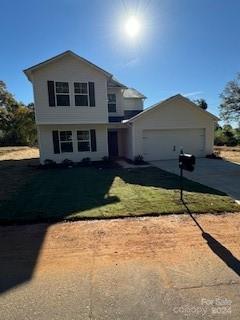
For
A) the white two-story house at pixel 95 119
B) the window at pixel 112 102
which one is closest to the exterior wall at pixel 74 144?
the white two-story house at pixel 95 119

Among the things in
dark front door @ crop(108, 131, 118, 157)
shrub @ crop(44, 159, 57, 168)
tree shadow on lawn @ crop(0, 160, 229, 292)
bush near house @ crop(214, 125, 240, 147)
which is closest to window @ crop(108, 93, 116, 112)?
dark front door @ crop(108, 131, 118, 157)

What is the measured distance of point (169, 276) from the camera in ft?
11.5

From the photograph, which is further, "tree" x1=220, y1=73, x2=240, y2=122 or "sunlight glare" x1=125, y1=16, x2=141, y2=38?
"tree" x1=220, y1=73, x2=240, y2=122

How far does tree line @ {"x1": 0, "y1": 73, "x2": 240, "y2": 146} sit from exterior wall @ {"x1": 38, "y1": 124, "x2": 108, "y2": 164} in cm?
2181

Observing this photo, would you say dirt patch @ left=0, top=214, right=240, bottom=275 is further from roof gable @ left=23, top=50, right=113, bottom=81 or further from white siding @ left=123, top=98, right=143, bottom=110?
white siding @ left=123, top=98, right=143, bottom=110

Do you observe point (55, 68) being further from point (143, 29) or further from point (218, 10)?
point (218, 10)

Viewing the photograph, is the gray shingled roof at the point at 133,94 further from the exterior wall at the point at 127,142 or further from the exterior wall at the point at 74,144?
the exterior wall at the point at 74,144

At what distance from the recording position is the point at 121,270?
369 centimetres

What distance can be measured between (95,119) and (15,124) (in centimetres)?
2723

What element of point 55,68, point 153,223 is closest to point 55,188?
point 153,223

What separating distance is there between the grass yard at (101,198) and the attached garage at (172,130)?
6219mm

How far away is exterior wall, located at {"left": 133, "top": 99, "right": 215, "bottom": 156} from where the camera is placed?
53.9 feet

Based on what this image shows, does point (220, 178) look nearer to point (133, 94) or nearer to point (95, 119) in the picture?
point (95, 119)

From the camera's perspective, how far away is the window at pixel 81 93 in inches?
606
